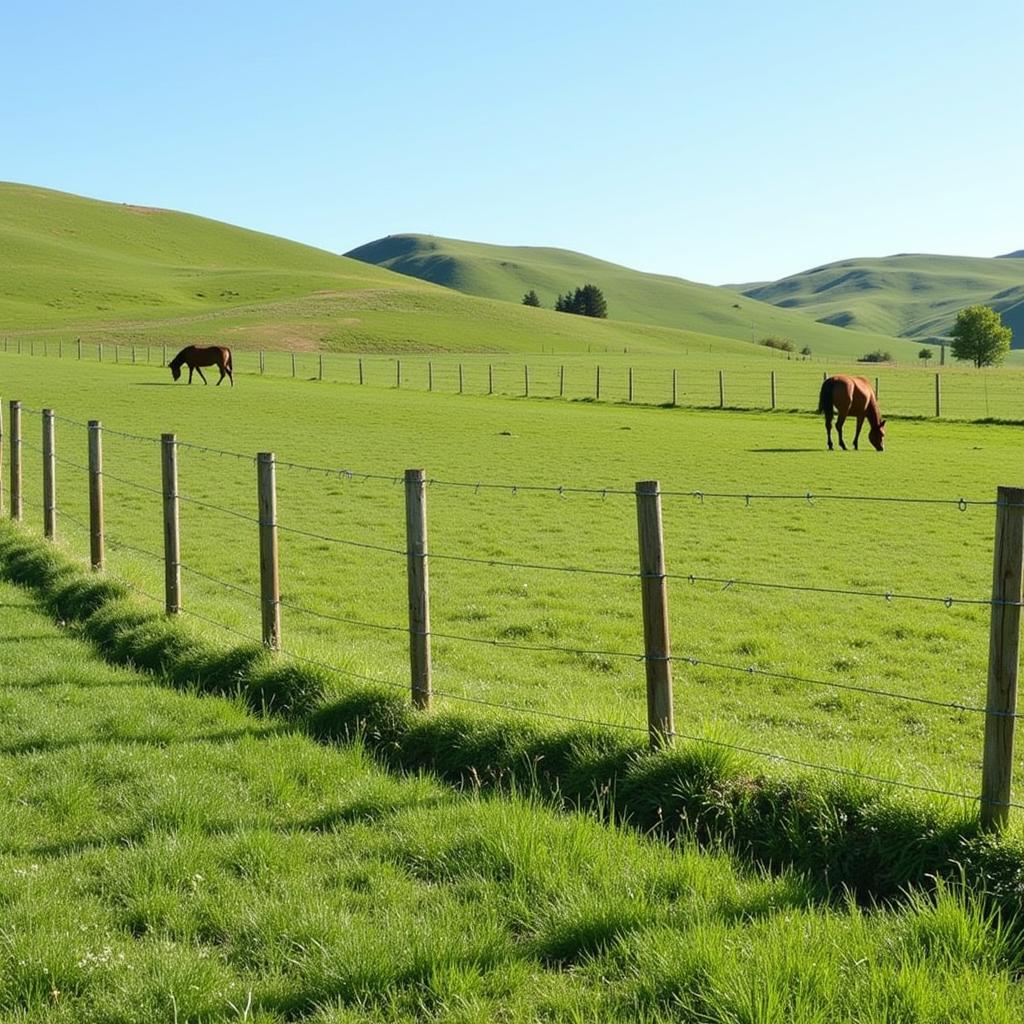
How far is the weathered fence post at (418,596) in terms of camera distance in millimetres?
8164

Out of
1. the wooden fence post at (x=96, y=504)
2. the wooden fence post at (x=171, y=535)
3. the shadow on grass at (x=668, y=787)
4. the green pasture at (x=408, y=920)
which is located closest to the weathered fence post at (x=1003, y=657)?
the shadow on grass at (x=668, y=787)

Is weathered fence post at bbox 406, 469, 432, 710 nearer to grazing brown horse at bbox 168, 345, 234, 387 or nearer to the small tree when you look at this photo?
grazing brown horse at bbox 168, 345, 234, 387

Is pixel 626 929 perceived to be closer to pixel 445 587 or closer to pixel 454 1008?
pixel 454 1008

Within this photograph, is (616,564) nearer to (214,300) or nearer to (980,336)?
(980,336)

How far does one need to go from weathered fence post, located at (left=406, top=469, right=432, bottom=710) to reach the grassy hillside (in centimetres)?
8876

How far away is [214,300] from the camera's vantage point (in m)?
138

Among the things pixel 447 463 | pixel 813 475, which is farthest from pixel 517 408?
pixel 813 475

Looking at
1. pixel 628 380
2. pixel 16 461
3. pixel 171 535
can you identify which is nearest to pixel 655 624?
pixel 171 535

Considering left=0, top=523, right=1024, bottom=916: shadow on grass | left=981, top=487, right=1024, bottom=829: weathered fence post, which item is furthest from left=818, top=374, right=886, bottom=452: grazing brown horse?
left=981, top=487, right=1024, bottom=829: weathered fence post

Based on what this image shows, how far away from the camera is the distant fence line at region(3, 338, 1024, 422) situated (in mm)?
53750

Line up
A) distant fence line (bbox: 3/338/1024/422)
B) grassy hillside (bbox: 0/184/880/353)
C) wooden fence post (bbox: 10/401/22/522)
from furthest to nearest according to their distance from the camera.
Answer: grassy hillside (bbox: 0/184/880/353) → distant fence line (bbox: 3/338/1024/422) → wooden fence post (bbox: 10/401/22/522)

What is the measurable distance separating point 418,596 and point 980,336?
11684 cm

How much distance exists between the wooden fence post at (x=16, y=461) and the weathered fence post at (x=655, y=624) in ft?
40.9

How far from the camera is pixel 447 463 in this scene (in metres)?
29.6
